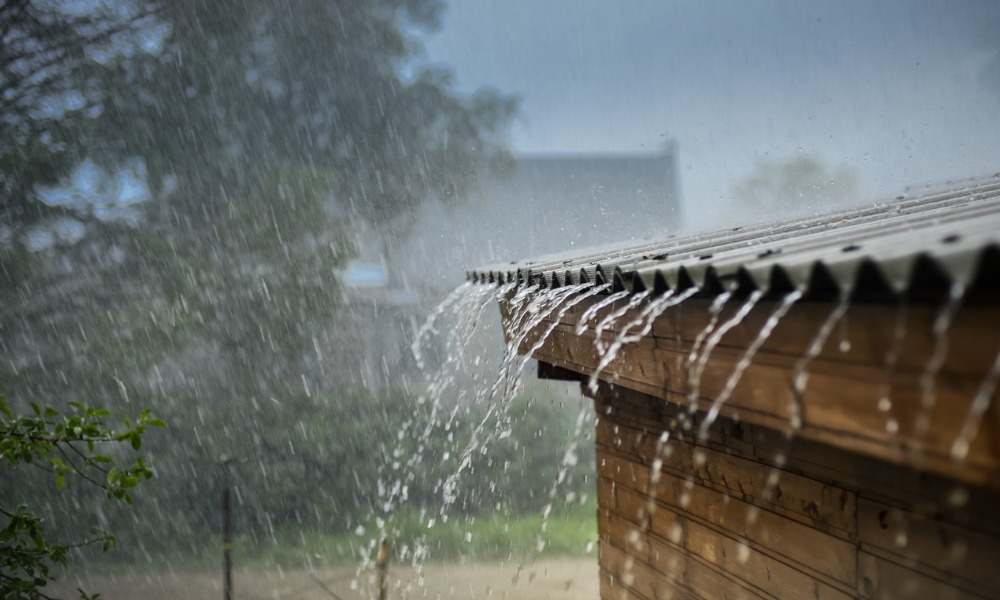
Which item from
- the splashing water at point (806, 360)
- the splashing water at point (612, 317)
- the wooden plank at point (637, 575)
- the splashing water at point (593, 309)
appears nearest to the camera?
the splashing water at point (806, 360)

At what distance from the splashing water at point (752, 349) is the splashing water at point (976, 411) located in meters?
0.29

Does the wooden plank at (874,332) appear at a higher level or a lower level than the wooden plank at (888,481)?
higher

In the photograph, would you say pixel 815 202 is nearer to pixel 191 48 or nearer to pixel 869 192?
pixel 869 192

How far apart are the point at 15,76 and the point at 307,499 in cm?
850

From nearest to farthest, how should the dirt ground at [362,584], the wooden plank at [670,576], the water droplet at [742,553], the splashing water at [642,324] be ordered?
the splashing water at [642,324] → the water droplet at [742,553] → the wooden plank at [670,576] → the dirt ground at [362,584]

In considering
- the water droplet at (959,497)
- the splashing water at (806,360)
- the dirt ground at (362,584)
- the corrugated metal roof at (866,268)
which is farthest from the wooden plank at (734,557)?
the dirt ground at (362,584)

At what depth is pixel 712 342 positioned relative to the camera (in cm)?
150

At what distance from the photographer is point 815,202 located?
1055 inches

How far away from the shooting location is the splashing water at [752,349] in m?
1.25

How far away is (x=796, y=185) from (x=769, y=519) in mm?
29135

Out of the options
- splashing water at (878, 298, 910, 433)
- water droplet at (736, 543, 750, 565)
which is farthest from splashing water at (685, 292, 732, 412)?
water droplet at (736, 543, 750, 565)

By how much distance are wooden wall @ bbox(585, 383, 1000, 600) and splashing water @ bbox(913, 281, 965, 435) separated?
18.0 inches

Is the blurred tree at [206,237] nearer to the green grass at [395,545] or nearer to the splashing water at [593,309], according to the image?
the green grass at [395,545]

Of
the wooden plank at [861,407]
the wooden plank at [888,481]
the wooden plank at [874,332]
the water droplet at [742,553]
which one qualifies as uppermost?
the wooden plank at [874,332]
